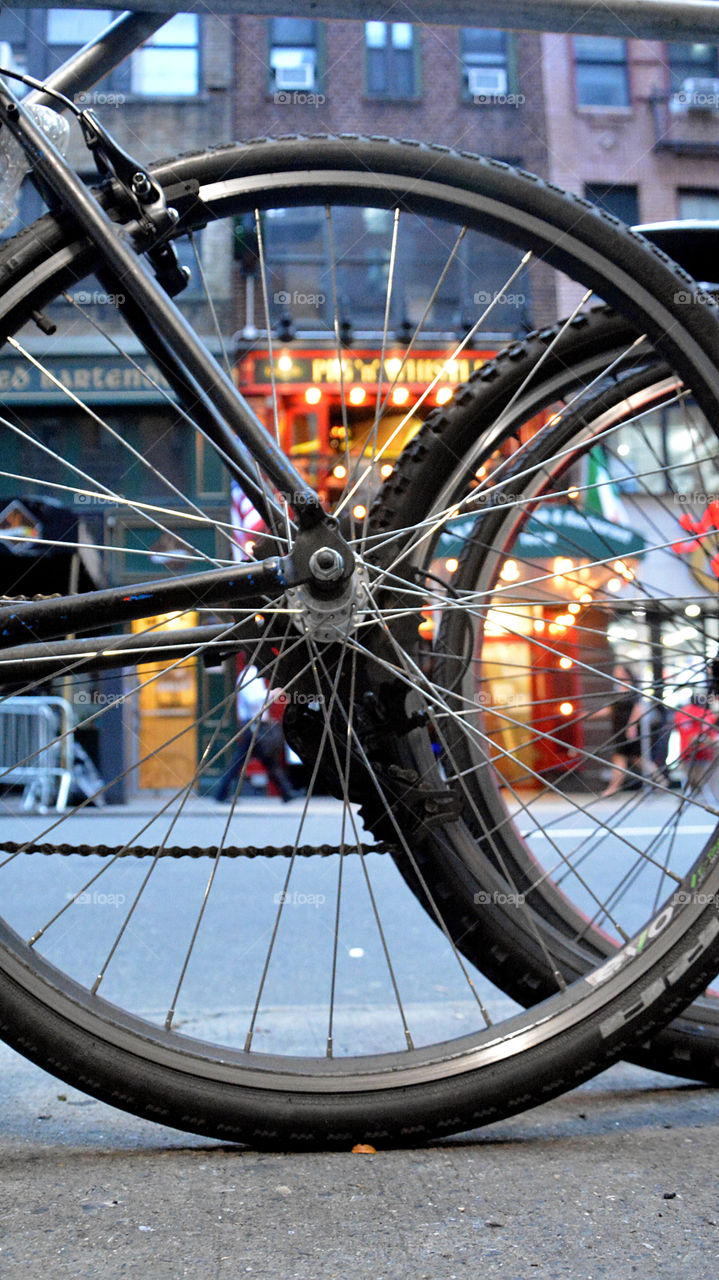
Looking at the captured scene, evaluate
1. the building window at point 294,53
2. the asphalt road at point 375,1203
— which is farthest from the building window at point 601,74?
the asphalt road at point 375,1203

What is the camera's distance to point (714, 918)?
Answer: 74.7 inches

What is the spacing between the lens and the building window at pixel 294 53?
16234 mm

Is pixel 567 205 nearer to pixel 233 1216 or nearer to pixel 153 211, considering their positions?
pixel 153 211

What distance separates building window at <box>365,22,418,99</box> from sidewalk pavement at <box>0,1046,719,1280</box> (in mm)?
17202

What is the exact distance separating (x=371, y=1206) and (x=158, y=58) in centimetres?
1708

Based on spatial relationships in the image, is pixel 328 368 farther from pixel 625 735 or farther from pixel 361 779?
pixel 361 779

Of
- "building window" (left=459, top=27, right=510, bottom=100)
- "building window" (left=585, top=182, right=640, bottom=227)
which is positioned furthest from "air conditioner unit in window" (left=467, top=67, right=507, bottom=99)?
"building window" (left=585, top=182, right=640, bottom=227)

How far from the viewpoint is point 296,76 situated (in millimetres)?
16250

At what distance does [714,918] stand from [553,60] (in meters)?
18.1

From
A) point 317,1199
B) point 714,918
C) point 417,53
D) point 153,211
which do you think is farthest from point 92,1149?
point 417,53

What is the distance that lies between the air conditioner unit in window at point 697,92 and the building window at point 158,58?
23.0ft

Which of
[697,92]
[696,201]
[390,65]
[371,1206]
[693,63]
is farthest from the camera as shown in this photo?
[693,63]

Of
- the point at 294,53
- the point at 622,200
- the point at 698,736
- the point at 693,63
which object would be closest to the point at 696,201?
the point at 622,200

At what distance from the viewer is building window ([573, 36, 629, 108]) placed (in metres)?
17.0
